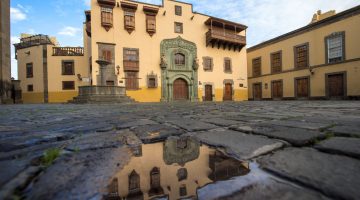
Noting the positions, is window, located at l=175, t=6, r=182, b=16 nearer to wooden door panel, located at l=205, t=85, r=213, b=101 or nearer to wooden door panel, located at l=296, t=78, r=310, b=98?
wooden door panel, located at l=205, t=85, r=213, b=101

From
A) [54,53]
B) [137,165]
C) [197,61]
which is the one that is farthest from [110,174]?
[54,53]

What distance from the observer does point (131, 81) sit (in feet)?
56.9

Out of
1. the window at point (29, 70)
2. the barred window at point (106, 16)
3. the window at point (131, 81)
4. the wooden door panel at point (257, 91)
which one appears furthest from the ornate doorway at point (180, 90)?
the window at point (29, 70)

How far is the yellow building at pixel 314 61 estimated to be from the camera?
1482cm

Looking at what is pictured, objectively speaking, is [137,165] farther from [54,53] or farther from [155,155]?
[54,53]

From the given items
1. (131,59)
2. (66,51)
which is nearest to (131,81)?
(131,59)

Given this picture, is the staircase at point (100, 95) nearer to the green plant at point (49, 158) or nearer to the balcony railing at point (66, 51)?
the balcony railing at point (66, 51)

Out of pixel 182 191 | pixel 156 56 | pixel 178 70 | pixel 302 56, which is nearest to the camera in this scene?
pixel 182 191

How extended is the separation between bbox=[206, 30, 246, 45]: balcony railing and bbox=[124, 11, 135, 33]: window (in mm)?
7554

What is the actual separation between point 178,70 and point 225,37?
241 inches

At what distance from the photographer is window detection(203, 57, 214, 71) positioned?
20.4 meters

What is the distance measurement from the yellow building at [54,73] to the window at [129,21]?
23.0 ft

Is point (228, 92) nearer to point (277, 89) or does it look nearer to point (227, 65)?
point (227, 65)

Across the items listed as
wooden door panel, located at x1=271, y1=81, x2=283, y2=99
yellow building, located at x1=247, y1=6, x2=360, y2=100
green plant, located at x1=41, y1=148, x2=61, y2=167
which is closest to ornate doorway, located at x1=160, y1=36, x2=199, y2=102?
yellow building, located at x1=247, y1=6, x2=360, y2=100
